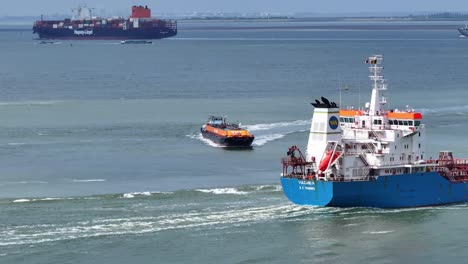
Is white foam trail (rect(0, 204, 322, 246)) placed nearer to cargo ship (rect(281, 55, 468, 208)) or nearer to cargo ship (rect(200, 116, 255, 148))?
cargo ship (rect(281, 55, 468, 208))

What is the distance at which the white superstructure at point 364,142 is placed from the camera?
53.3 m

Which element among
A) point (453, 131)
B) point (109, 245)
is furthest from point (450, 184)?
point (453, 131)

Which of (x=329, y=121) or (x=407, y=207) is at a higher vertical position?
(x=329, y=121)

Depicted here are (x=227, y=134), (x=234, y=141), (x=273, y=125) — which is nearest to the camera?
(x=234, y=141)

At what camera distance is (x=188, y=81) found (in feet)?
441

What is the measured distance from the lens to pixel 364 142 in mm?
54469

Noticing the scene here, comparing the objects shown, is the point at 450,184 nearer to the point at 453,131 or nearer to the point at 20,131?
the point at 453,131

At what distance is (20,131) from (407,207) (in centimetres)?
3808

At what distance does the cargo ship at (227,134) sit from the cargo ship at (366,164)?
20851 millimetres

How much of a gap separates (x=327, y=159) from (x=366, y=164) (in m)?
1.96

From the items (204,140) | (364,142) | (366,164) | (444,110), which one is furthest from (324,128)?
(444,110)

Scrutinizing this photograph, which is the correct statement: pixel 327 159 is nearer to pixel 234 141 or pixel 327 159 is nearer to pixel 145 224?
pixel 145 224

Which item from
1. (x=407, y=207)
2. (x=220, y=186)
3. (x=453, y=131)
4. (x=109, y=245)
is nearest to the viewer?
(x=109, y=245)

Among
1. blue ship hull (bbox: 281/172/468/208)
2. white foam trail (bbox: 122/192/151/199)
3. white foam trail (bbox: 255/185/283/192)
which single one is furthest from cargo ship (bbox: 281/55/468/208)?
white foam trail (bbox: 122/192/151/199)
